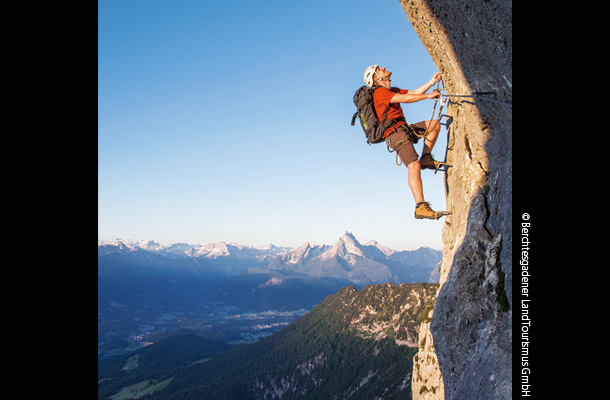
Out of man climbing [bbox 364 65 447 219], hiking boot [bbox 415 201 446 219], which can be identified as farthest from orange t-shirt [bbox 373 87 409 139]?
hiking boot [bbox 415 201 446 219]

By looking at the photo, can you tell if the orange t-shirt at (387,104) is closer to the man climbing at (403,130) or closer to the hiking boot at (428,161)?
the man climbing at (403,130)

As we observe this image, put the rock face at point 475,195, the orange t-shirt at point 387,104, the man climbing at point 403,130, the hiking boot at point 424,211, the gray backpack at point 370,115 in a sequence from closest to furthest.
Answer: the rock face at point 475,195 → the orange t-shirt at point 387,104 → the man climbing at point 403,130 → the gray backpack at point 370,115 → the hiking boot at point 424,211

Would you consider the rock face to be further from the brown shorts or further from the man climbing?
the brown shorts

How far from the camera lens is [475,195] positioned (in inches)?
320

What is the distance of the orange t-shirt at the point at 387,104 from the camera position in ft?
28.1

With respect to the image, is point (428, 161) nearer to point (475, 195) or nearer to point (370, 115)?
point (475, 195)

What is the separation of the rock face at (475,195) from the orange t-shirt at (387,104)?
4.67 feet

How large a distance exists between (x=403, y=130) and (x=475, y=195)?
7.76 feet

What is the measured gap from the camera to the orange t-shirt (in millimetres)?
8565

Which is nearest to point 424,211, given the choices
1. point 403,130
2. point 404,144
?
point 404,144

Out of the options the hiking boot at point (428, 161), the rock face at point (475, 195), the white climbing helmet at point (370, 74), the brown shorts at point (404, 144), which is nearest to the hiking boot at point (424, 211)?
the rock face at point (475, 195)

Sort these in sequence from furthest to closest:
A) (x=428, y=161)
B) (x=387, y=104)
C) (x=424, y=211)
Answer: (x=428, y=161)
(x=424, y=211)
(x=387, y=104)
